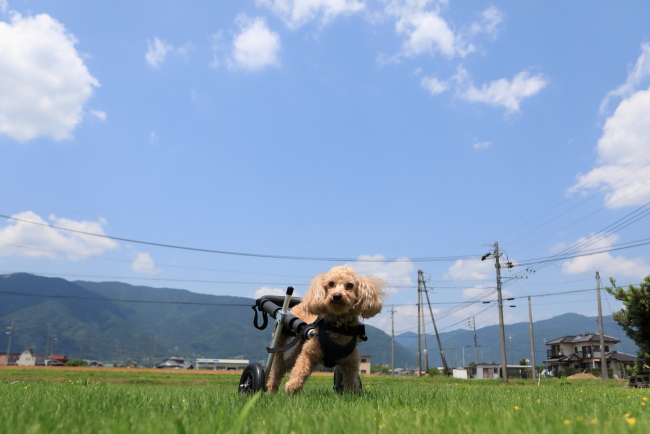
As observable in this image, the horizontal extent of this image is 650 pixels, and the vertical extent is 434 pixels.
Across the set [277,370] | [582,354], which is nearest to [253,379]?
[277,370]

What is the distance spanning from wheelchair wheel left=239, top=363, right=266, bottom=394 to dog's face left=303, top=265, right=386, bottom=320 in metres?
0.96

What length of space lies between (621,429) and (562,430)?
32cm

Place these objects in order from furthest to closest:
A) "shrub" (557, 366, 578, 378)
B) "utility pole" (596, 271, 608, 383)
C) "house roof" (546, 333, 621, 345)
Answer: "house roof" (546, 333, 621, 345) → "shrub" (557, 366, 578, 378) → "utility pole" (596, 271, 608, 383)

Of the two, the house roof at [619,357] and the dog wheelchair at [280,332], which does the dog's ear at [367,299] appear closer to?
the dog wheelchair at [280,332]

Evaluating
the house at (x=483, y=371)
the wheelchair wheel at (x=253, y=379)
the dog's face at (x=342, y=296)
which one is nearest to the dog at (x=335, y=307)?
the dog's face at (x=342, y=296)

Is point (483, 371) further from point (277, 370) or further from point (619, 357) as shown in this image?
point (277, 370)

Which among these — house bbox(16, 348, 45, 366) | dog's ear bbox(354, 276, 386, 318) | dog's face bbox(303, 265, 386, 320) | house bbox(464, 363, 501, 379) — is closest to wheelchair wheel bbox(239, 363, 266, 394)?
dog's face bbox(303, 265, 386, 320)

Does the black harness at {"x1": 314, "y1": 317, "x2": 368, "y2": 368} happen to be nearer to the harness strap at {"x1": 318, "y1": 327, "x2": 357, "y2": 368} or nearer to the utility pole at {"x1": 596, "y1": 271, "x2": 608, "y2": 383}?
the harness strap at {"x1": 318, "y1": 327, "x2": 357, "y2": 368}

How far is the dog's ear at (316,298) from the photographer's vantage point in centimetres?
521

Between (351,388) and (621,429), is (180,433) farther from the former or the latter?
(351,388)

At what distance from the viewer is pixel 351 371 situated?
576cm

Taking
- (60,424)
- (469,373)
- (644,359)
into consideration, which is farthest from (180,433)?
(469,373)

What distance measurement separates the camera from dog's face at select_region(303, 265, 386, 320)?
5.14 meters

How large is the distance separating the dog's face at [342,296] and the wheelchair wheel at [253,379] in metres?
0.96
